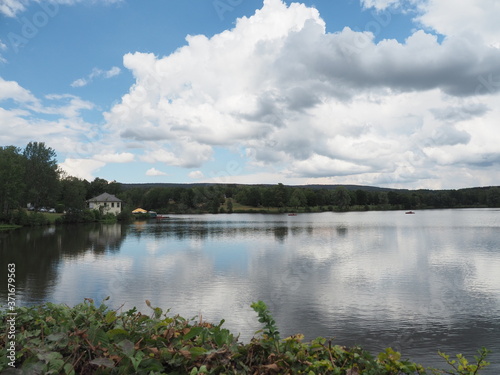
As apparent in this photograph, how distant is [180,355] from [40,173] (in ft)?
233

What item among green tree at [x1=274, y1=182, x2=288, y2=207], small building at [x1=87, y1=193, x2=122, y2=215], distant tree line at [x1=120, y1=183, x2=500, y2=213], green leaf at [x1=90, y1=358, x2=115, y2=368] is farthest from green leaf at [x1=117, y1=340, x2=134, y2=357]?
green tree at [x1=274, y1=182, x2=288, y2=207]

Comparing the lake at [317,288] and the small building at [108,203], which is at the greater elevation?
the small building at [108,203]

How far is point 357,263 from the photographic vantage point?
19656 mm

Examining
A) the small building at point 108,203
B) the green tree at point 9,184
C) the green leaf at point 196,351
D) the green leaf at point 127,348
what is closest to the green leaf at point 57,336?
the green leaf at point 127,348

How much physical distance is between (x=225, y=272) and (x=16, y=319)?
46.4 ft

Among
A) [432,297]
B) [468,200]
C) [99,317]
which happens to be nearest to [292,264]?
[432,297]

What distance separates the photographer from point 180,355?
9.08 feet

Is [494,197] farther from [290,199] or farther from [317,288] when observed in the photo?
[317,288]

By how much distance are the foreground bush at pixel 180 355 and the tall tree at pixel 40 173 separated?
225 ft

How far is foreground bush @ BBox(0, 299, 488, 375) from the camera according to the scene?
262cm

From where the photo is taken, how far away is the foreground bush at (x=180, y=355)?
103 inches

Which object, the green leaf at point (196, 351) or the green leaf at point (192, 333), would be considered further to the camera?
the green leaf at point (192, 333)

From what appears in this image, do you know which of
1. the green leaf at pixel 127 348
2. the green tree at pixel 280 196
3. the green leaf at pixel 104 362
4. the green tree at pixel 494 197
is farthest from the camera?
the green tree at pixel 494 197

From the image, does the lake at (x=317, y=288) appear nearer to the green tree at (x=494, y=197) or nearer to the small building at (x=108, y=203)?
the small building at (x=108, y=203)
